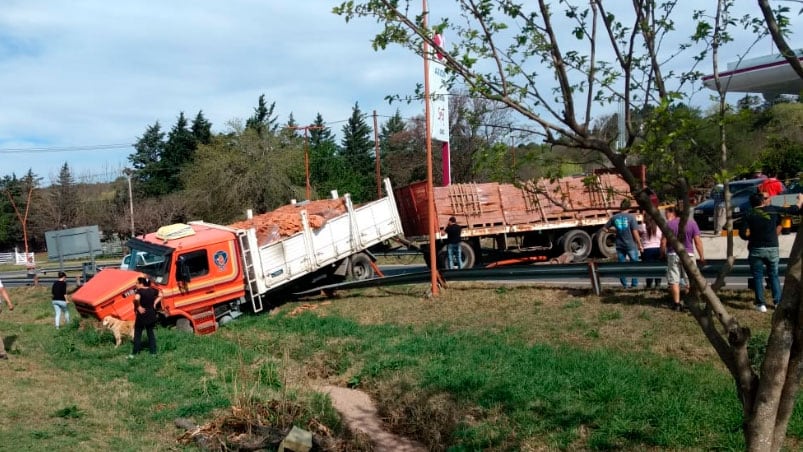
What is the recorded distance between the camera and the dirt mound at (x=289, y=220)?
17266 millimetres

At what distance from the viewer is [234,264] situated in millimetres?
16250

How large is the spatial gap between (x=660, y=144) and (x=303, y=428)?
263 inches

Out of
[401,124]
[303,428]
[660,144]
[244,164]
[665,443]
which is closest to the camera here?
[660,144]

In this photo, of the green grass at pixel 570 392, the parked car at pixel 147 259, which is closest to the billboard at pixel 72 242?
the parked car at pixel 147 259

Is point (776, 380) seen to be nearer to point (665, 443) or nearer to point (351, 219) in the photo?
point (665, 443)

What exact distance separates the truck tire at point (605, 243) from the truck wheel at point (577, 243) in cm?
27

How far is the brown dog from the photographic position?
13891mm

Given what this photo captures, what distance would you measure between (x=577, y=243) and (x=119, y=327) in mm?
12223

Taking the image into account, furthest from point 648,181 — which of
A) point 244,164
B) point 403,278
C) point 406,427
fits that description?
point 244,164

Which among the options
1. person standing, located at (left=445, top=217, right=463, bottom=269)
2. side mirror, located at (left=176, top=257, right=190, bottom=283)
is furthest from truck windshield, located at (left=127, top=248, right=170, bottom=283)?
person standing, located at (left=445, top=217, right=463, bottom=269)

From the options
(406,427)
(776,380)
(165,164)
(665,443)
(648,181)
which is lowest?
(406,427)

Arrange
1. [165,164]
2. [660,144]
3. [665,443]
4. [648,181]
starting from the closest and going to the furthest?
[660,144], [648,181], [665,443], [165,164]

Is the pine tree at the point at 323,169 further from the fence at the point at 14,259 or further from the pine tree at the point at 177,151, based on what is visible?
the fence at the point at 14,259

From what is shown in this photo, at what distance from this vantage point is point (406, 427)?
9.38 meters
